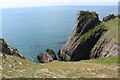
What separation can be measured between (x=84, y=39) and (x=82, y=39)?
1.26 metres

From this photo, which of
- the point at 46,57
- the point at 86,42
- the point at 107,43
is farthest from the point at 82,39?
the point at 46,57

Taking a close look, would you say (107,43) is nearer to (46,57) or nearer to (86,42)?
(86,42)

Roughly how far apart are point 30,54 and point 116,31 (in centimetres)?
5129

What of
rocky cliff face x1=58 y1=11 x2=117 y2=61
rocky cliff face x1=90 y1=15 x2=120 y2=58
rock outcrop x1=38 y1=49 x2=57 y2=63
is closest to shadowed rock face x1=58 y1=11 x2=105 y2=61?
rocky cliff face x1=58 y1=11 x2=117 y2=61

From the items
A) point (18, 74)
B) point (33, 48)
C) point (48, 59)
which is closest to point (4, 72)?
point (18, 74)

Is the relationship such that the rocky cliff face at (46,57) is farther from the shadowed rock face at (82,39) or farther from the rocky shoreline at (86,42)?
the shadowed rock face at (82,39)

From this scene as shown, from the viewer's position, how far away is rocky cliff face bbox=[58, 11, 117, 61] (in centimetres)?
13900

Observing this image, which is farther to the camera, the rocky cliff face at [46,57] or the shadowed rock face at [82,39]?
the shadowed rock face at [82,39]

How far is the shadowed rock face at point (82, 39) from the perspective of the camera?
461ft

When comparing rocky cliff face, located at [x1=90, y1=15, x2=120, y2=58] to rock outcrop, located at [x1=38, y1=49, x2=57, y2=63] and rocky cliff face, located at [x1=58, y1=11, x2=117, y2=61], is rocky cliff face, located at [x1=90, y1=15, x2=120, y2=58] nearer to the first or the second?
rocky cliff face, located at [x1=58, y1=11, x2=117, y2=61]

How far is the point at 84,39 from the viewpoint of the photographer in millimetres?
144250

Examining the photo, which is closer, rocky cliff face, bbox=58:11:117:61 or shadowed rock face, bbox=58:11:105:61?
rocky cliff face, bbox=58:11:117:61

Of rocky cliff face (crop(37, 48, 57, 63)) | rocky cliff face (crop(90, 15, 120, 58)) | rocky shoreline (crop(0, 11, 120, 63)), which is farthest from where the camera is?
rocky cliff face (crop(37, 48, 57, 63))

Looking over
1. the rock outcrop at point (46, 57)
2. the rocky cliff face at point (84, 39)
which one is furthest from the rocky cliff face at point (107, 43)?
the rock outcrop at point (46, 57)
